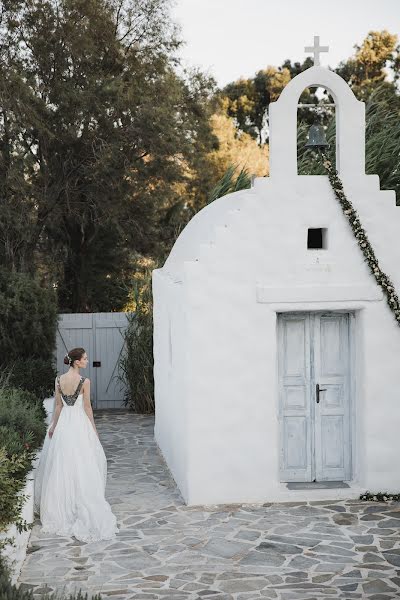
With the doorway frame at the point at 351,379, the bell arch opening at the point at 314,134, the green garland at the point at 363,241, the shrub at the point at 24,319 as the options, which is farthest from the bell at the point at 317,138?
the shrub at the point at 24,319

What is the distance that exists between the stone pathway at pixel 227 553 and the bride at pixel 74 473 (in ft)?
0.69

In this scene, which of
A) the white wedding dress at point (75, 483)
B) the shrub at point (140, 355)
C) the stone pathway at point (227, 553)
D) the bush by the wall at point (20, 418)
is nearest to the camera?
the stone pathway at point (227, 553)

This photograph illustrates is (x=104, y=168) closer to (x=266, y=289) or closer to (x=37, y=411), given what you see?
(x=37, y=411)

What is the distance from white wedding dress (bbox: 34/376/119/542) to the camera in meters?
9.42

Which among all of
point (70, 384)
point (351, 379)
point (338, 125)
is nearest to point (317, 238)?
point (338, 125)

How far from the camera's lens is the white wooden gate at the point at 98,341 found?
1817 cm

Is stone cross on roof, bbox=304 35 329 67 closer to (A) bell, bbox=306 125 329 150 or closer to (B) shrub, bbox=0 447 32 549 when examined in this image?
(A) bell, bbox=306 125 329 150

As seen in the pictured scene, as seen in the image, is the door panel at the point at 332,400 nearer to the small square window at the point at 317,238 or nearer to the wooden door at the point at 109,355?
the small square window at the point at 317,238

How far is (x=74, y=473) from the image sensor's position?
9.63 meters

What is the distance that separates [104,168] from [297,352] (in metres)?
12.0

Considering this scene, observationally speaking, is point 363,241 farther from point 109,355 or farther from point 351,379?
point 109,355

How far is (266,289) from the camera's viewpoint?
10391 mm

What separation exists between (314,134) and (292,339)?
2.58m

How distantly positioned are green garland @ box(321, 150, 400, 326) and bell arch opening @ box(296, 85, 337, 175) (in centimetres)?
29
